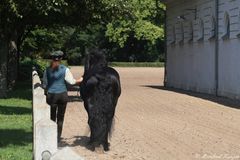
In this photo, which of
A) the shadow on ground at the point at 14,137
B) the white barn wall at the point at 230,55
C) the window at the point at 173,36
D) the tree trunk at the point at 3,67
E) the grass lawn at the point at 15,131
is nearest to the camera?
the grass lawn at the point at 15,131

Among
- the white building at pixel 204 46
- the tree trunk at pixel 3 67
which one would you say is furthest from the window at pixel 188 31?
the tree trunk at pixel 3 67

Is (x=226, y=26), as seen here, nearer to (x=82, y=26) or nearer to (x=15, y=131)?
(x=82, y=26)

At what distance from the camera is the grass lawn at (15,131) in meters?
10.7

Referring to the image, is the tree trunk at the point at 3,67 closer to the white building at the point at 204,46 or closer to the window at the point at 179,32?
the white building at the point at 204,46

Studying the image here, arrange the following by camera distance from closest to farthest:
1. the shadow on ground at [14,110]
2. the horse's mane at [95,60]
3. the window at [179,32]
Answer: the horse's mane at [95,60]
the shadow on ground at [14,110]
the window at [179,32]

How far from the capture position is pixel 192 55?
3378 cm

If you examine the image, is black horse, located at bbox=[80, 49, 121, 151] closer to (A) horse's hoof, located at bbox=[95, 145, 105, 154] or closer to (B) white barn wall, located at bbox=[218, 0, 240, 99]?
(A) horse's hoof, located at bbox=[95, 145, 105, 154]

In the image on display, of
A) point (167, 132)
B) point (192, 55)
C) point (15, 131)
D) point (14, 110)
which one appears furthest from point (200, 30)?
point (15, 131)

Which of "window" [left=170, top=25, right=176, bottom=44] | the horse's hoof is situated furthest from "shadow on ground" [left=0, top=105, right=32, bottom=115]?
"window" [left=170, top=25, right=176, bottom=44]

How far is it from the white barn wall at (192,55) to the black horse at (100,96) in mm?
17802

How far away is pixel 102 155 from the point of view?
11.3m

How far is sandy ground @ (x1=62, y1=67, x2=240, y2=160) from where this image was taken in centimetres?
1133

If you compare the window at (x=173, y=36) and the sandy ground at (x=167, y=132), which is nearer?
the sandy ground at (x=167, y=132)

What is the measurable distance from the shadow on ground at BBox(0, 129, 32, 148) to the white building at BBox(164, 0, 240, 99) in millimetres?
13488
